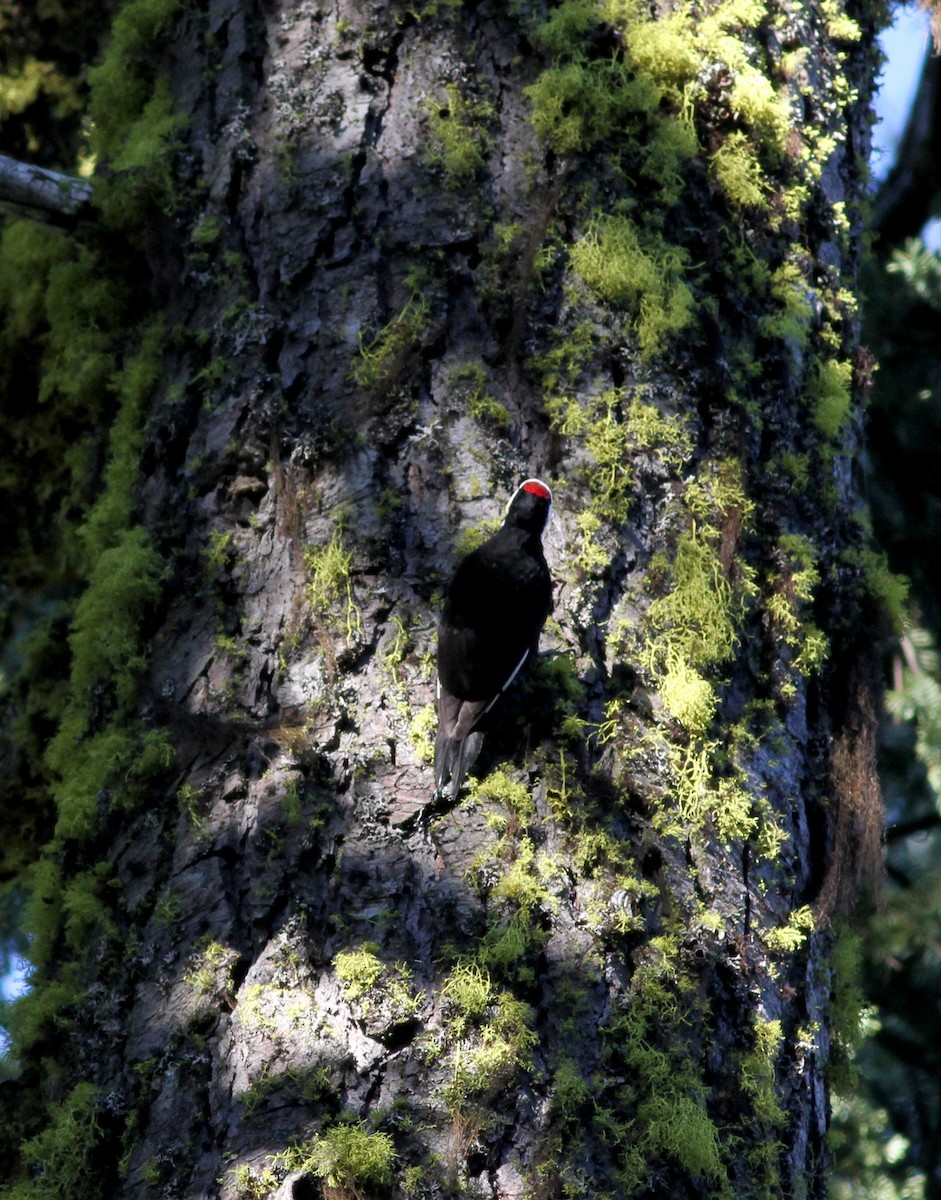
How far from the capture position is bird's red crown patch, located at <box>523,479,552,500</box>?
229 centimetres

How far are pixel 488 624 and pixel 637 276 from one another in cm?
81

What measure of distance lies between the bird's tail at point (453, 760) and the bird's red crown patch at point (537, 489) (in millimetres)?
489

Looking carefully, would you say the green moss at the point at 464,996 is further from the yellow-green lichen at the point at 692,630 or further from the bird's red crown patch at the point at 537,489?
the bird's red crown patch at the point at 537,489

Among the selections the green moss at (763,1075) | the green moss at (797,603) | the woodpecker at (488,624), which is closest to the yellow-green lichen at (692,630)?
the green moss at (797,603)

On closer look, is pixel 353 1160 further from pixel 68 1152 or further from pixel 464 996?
pixel 68 1152

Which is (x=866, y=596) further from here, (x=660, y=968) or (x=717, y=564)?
(x=660, y=968)

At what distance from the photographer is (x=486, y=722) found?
215cm

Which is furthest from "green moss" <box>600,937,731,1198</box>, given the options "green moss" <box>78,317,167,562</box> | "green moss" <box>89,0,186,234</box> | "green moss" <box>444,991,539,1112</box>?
"green moss" <box>89,0,186,234</box>

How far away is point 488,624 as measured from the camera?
2117 millimetres

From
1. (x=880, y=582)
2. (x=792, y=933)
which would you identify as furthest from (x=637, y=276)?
(x=792, y=933)

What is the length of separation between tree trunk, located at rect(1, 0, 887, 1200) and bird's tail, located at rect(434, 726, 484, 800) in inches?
1.5

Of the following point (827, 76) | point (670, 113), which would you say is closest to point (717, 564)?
point (670, 113)

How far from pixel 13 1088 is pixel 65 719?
0.73 metres

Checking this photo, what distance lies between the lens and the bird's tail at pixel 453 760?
2.10 meters
